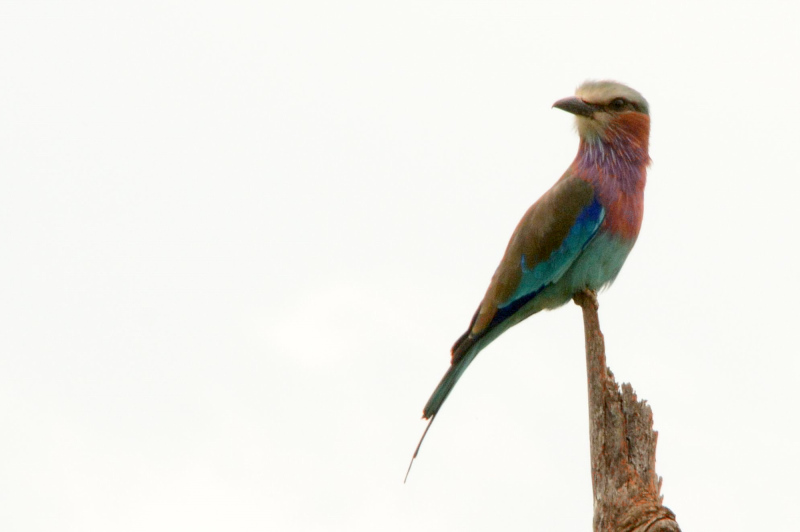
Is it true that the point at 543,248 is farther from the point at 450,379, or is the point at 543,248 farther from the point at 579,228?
the point at 450,379

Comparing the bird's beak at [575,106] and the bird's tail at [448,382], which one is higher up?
the bird's beak at [575,106]

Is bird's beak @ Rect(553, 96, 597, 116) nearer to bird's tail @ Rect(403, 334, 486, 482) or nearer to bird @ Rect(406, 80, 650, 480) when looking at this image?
bird @ Rect(406, 80, 650, 480)

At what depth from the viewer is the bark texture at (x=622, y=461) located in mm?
4180

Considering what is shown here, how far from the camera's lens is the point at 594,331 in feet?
17.0

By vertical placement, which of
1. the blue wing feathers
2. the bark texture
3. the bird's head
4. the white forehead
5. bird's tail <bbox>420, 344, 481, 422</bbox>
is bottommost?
the bark texture

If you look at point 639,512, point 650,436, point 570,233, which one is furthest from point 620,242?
point 639,512

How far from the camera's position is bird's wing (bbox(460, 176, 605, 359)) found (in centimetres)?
621

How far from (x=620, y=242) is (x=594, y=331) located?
1225 millimetres

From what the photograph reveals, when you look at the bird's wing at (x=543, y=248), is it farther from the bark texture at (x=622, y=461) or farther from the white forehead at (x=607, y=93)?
the bark texture at (x=622, y=461)

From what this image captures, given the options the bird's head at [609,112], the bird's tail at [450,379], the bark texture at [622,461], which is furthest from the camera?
the bird's head at [609,112]

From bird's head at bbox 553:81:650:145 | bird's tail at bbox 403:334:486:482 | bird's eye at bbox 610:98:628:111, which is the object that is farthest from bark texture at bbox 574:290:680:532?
bird's eye at bbox 610:98:628:111

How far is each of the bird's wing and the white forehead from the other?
22.1 inches

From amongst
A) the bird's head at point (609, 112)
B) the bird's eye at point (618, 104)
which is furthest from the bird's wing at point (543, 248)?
the bird's eye at point (618, 104)

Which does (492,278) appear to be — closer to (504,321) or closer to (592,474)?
(504,321)
